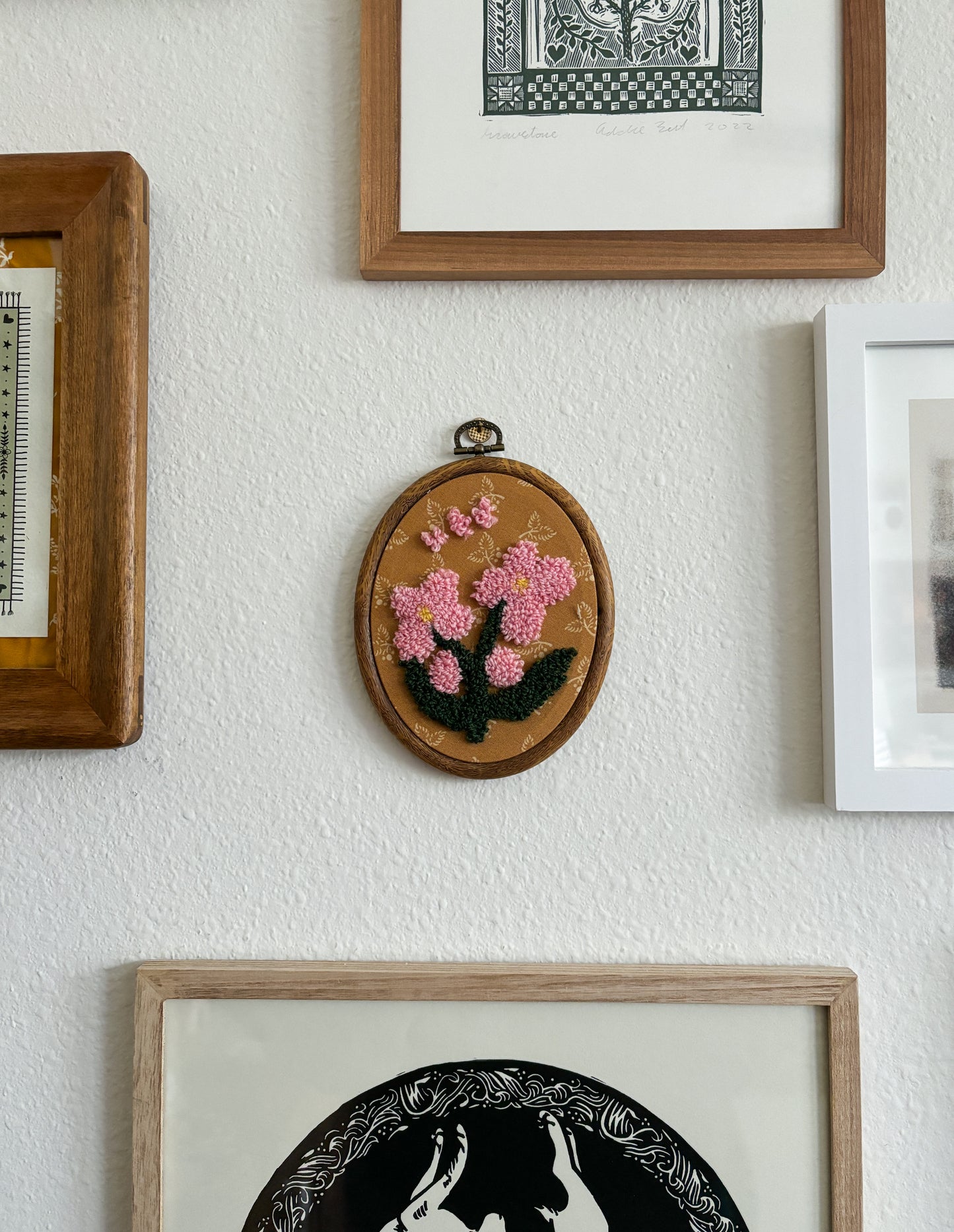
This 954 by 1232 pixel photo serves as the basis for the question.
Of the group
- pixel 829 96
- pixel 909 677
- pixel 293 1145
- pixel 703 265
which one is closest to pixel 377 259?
pixel 703 265

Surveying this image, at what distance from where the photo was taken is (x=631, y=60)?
23.0 inches

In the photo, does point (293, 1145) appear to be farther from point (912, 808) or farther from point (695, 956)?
point (912, 808)

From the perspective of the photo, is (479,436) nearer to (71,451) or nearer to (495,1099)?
(71,451)

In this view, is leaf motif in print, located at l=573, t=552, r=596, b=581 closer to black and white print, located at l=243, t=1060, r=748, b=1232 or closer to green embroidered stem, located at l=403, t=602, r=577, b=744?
green embroidered stem, located at l=403, t=602, r=577, b=744

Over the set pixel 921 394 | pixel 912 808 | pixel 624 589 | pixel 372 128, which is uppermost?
pixel 372 128

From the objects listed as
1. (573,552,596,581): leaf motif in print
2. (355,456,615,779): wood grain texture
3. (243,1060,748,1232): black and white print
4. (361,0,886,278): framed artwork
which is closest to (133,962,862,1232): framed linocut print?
(243,1060,748,1232): black and white print

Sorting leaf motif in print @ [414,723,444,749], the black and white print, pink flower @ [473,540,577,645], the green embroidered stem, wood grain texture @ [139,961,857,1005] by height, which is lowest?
the black and white print

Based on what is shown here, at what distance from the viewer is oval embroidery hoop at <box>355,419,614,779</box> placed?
0.57 m

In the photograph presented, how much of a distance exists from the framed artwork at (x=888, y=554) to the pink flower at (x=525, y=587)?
0.18 m

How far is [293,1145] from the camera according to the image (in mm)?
566

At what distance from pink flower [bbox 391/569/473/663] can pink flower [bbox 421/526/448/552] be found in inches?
0.7

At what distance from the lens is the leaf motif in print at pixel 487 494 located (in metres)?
0.58

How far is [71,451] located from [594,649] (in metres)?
0.37

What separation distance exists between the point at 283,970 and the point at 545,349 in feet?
1.47
